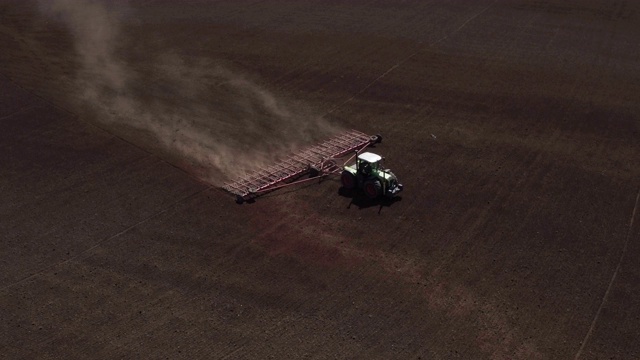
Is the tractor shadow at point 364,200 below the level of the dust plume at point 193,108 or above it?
below

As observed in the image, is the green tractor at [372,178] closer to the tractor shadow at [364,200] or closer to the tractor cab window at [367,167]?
the tractor cab window at [367,167]

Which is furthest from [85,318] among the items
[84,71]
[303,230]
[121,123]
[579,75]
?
[579,75]

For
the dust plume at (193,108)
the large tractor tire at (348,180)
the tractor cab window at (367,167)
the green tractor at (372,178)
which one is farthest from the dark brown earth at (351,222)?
the tractor cab window at (367,167)

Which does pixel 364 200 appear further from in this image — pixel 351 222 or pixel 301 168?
pixel 301 168

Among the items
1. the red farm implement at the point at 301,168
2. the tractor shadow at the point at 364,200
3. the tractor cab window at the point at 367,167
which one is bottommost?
the tractor shadow at the point at 364,200

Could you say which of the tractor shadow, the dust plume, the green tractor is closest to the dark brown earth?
the tractor shadow

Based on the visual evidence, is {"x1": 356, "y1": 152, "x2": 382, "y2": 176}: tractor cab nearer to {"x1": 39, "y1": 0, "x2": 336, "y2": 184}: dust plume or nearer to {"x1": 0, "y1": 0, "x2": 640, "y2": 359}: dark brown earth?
{"x1": 0, "y1": 0, "x2": 640, "y2": 359}: dark brown earth

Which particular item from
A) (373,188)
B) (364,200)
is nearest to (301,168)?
(364,200)
